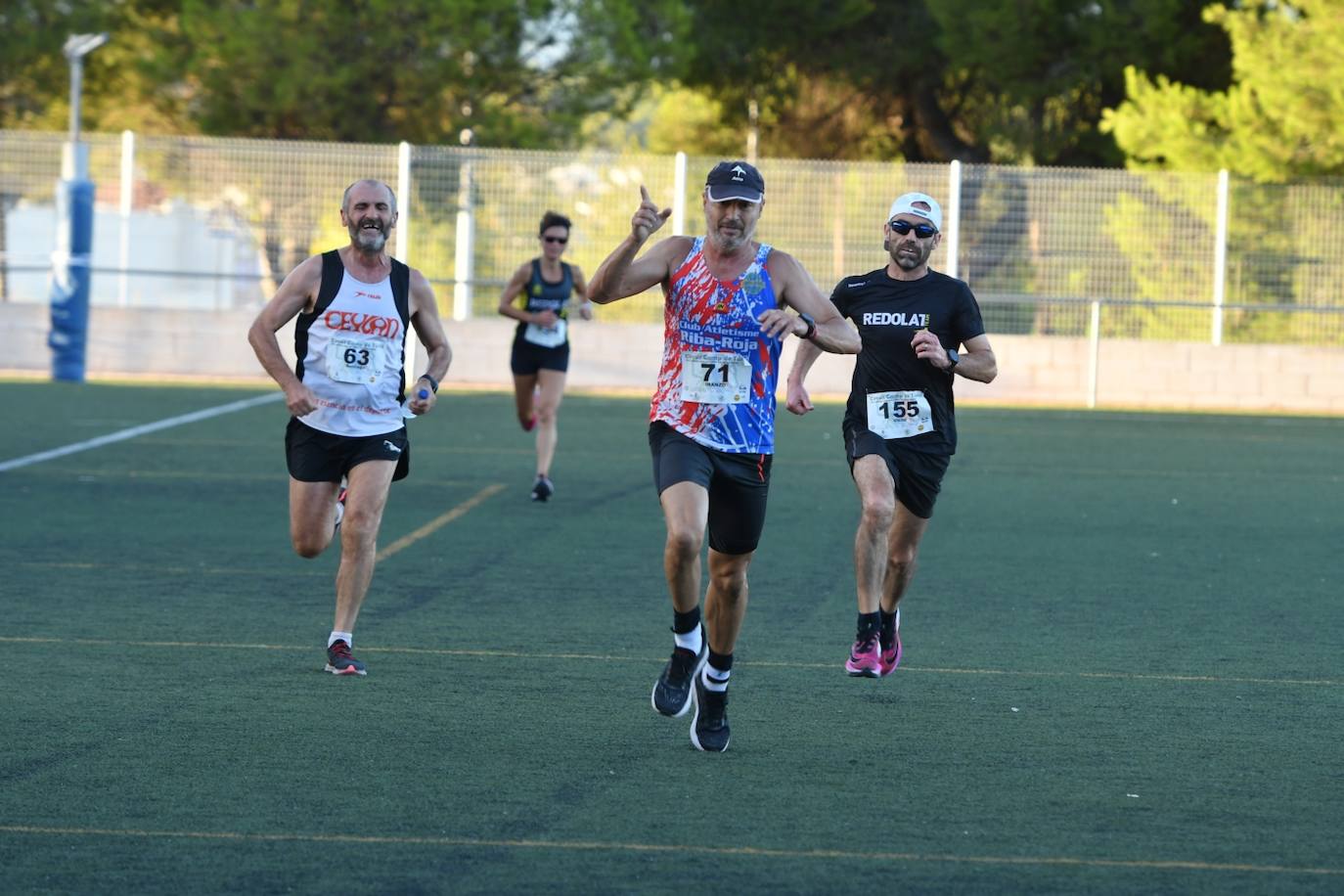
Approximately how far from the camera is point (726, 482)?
7.20 m

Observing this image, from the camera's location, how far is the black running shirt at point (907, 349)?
8.98 m

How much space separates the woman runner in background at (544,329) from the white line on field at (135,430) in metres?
4.11

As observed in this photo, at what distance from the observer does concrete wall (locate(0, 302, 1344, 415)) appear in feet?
91.5

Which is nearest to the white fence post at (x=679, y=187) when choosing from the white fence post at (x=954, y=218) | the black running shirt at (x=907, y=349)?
Answer: the white fence post at (x=954, y=218)

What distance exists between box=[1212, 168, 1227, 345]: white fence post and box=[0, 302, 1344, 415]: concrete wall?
305mm

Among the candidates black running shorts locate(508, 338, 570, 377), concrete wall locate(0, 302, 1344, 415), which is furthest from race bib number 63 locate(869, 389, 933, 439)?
concrete wall locate(0, 302, 1344, 415)

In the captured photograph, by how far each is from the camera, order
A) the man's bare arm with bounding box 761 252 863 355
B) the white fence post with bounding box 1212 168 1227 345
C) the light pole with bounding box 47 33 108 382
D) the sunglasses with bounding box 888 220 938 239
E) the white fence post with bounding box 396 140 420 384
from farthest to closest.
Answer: the white fence post with bounding box 396 140 420 384 < the white fence post with bounding box 1212 168 1227 345 < the light pole with bounding box 47 33 108 382 < the sunglasses with bounding box 888 220 938 239 < the man's bare arm with bounding box 761 252 863 355

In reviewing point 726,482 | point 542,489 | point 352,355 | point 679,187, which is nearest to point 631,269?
point 726,482

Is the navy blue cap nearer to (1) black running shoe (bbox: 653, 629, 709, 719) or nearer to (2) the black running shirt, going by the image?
(1) black running shoe (bbox: 653, 629, 709, 719)

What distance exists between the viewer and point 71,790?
6262 mm

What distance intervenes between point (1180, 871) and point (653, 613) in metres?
4.89

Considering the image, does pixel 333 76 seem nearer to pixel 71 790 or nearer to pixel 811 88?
pixel 811 88

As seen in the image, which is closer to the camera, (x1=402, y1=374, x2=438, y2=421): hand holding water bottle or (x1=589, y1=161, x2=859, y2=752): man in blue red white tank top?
(x1=589, y1=161, x2=859, y2=752): man in blue red white tank top

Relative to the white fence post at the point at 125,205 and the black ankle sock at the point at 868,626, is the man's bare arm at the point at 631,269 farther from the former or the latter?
the white fence post at the point at 125,205
